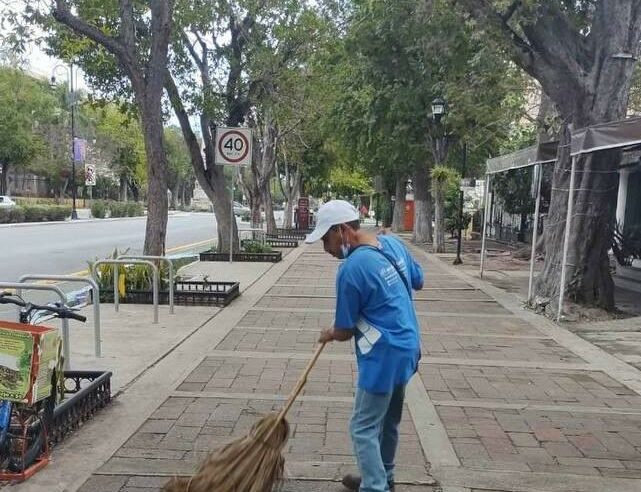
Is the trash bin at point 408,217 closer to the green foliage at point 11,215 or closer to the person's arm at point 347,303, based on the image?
the green foliage at point 11,215

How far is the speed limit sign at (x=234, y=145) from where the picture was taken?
13289 mm

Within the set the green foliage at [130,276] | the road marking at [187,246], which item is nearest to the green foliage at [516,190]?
the road marking at [187,246]

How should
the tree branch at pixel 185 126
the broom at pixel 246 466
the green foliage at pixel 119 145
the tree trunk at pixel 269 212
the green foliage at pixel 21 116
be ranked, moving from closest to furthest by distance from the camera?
the broom at pixel 246 466 → the tree branch at pixel 185 126 → the tree trunk at pixel 269 212 → the green foliage at pixel 21 116 → the green foliage at pixel 119 145

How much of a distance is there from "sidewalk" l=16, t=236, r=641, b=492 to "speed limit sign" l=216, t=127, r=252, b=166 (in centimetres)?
528

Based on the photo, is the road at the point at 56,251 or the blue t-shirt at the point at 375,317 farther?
the road at the point at 56,251

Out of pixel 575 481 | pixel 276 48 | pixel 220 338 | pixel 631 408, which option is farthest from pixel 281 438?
pixel 276 48

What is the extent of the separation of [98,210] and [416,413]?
47279 millimetres

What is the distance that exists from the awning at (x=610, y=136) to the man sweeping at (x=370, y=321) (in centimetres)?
537

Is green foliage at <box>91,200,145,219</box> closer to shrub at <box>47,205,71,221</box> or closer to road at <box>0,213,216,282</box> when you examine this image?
shrub at <box>47,205,71,221</box>

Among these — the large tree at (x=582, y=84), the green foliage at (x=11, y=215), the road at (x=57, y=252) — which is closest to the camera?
the large tree at (x=582, y=84)

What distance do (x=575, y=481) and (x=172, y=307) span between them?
6.26m

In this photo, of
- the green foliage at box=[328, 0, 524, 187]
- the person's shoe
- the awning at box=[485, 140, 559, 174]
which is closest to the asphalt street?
the person's shoe

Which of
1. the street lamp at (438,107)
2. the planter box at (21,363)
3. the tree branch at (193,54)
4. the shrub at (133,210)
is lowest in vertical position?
the shrub at (133,210)

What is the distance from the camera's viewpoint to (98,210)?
1927 inches
